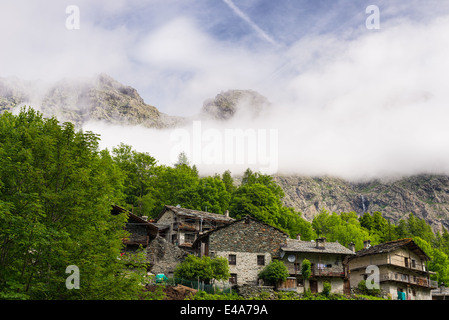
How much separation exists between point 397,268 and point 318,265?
1496 cm

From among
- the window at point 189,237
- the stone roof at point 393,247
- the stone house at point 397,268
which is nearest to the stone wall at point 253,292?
the stone house at point 397,268

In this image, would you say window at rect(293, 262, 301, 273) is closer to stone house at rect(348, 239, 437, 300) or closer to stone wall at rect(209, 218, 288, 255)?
stone wall at rect(209, 218, 288, 255)

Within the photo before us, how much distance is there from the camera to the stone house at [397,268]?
57.6 meters

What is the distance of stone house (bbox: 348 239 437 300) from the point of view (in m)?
57.6

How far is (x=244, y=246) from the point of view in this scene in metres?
49.6

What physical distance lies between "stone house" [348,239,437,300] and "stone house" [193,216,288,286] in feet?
43.7

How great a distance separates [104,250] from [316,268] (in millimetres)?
35235

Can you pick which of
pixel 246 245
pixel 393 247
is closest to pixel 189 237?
pixel 246 245

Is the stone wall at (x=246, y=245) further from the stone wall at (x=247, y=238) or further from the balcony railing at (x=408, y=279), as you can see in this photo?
the balcony railing at (x=408, y=279)

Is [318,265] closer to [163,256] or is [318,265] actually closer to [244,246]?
[244,246]

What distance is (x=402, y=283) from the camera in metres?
59.3
